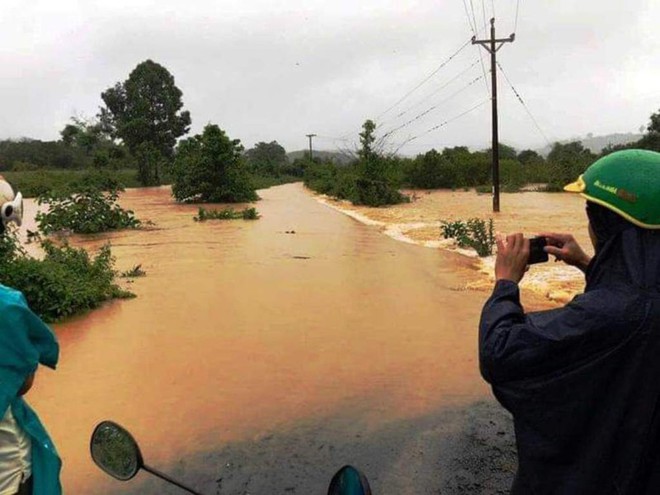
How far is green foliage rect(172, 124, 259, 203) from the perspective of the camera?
28188mm

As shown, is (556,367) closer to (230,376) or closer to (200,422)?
(200,422)

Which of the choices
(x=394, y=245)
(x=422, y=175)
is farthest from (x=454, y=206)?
(x=422, y=175)

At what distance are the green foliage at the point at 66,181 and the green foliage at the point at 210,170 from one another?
3179 millimetres

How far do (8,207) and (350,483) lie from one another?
1.31 m

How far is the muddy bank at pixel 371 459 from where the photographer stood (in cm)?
348

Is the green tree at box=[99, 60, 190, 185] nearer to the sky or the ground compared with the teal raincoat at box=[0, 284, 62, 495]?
nearer to the sky

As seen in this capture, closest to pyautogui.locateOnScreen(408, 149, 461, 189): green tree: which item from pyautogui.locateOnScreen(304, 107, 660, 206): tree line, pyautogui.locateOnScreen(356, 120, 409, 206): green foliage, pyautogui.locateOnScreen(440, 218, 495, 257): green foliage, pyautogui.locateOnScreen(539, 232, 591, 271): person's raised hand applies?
pyautogui.locateOnScreen(304, 107, 660, 206): tree line

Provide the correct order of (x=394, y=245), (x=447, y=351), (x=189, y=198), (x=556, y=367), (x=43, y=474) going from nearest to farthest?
(x=556, y=367) → (x=43, y=474) → (x=447, y=351) → (x=394, y=245) → (x=189, y=198)

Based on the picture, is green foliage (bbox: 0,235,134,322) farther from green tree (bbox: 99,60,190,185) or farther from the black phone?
green tree (bbox: 99,60,190,185)

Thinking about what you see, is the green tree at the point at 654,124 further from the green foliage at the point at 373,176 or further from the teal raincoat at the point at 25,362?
the teal raincoat at the point at 25,362

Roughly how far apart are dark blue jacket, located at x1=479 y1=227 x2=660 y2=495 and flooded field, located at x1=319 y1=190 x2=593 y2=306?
405 centimetres

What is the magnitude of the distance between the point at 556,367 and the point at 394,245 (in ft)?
42.0

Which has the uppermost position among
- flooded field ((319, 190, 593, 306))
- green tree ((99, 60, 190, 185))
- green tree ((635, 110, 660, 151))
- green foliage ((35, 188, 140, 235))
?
green tree ((99, 60, 190, 185))

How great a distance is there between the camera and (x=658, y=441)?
1.37 meters
